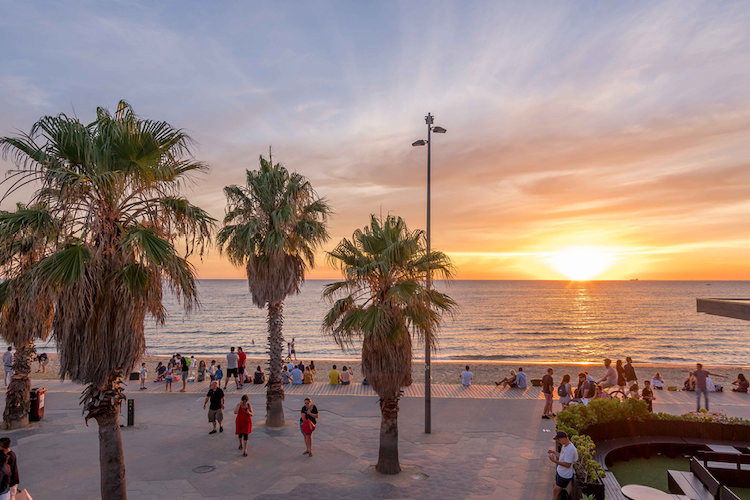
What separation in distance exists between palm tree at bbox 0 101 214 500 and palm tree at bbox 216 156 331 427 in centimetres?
647

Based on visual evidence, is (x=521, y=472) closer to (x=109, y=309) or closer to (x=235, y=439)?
(x=235, y=439)

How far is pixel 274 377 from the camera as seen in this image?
15164 mm

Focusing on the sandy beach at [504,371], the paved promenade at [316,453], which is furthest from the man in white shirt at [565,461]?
the sandy beach at [504,371]

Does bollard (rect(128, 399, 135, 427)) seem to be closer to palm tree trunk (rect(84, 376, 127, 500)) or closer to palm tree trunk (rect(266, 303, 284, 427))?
palm tree trunk (rect(266, 303, 284, 427))

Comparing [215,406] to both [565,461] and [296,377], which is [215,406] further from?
[565,461]

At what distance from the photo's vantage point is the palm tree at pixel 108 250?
7219mm

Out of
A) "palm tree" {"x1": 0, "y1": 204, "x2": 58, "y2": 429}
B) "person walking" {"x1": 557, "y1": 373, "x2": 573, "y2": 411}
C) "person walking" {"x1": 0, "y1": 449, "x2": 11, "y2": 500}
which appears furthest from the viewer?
"person walking" {"x1": 557, "y1": 373, "x2": 573, "y2": 411}

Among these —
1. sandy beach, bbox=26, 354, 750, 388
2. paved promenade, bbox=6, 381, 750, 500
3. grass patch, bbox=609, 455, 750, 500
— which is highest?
grass patch, bbox=609, 455, 750, 500

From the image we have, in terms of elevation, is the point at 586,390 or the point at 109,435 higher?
the point at 109,435

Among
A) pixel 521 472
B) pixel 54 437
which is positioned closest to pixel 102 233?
pixel 54 437

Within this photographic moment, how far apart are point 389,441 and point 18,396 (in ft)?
42.2

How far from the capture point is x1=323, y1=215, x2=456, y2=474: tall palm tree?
10.6 metres

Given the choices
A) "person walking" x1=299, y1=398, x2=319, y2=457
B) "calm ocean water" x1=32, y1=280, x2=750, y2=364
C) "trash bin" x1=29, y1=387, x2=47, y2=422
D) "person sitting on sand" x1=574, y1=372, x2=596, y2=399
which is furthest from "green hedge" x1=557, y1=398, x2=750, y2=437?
"calm ocean water" x1=32, y1=280, x2=750, y2=364

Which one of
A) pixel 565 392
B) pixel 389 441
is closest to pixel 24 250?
pixel 389 441
